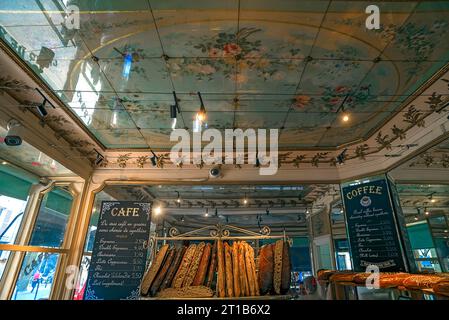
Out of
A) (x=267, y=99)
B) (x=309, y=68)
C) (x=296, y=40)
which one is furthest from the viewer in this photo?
(x=267, y=99)

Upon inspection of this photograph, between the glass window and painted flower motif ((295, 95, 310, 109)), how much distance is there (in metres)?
3.57

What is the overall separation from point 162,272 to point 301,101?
216 centimetres

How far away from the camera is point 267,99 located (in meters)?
2.58

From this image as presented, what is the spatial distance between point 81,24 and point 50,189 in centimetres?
296

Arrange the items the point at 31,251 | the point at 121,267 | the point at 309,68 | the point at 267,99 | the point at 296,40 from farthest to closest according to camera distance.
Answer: the point at 121,267 → the point at 31,251 → the point at 267,99 → the point at 309,68 → the point at 296,40

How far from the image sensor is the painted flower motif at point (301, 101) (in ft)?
8.40

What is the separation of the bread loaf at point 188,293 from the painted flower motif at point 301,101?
207cm

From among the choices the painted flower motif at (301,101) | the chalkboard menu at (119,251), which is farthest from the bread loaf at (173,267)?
the chalkboard menu at (119,251)

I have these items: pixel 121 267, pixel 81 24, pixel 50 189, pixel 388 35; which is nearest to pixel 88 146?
pixel 50 189

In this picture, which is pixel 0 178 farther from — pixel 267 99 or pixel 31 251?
pixel 267 99

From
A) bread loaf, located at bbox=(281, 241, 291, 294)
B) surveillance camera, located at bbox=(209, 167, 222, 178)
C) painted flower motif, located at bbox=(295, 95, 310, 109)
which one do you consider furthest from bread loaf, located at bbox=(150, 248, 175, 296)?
surveillance camera, located at bbox=(209, 167, 222, 178)

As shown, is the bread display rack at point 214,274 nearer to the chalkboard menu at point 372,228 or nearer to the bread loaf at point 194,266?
the bread loaf at point 194,266

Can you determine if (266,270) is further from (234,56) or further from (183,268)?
(234,56)

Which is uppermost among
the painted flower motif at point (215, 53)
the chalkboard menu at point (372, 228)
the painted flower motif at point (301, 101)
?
the painted flower motif at point (215, 53)
